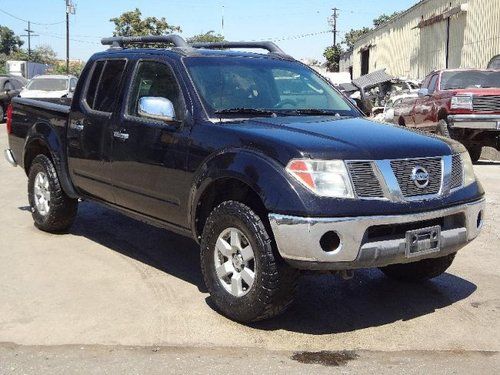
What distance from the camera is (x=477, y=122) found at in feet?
41.4

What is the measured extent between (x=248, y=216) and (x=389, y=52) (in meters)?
40.8

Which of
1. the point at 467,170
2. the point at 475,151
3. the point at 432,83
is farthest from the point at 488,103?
the point at 467,170

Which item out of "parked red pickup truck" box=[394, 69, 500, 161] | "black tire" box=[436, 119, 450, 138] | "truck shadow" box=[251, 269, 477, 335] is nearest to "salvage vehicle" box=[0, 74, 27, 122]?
"parked red pickup truck" box=[394, 69, 500, 161]

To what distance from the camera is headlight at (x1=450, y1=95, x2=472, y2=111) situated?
12.8 m

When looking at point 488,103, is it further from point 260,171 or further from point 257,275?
point 257,275

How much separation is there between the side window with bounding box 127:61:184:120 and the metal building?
2090 cm

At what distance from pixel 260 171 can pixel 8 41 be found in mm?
104074

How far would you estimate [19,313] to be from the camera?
4.77 metres

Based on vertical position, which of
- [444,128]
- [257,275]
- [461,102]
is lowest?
[257,275]

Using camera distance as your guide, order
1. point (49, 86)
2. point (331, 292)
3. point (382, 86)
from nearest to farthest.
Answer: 1. point (331, 292)
2. point (49, 86)
3. point (382, 86)

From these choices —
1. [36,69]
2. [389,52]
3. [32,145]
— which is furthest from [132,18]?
[32,145]

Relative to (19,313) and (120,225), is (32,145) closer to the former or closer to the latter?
(120,225)

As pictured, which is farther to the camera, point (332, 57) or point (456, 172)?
point (332, 57)

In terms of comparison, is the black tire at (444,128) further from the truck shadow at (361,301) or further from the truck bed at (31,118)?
the truck bed at (31,118)
